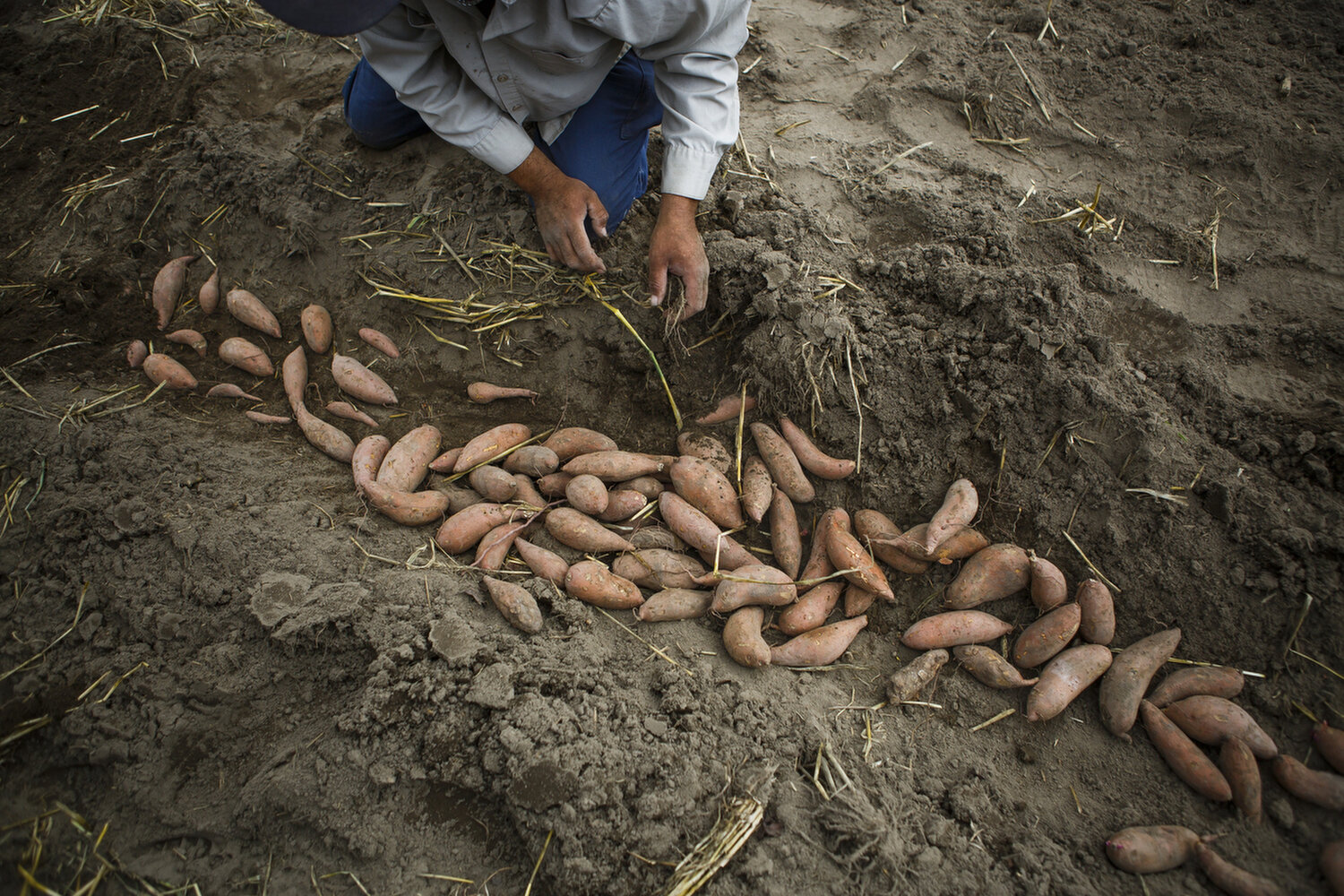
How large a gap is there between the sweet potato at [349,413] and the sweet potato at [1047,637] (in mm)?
2316

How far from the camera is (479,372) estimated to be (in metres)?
2.52

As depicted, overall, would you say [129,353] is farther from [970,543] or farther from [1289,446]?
[1289,446]

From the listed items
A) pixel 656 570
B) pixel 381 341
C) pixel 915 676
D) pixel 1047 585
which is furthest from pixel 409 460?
pixel 1047 585

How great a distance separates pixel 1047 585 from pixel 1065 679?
0.26 meters

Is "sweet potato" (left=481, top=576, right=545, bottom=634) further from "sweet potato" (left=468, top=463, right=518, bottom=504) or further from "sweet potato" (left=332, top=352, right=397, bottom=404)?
"sweet potato" (left=332, top=352, right=397, bottom=404)

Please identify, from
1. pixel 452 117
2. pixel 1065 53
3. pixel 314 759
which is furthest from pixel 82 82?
pixel 1065 53

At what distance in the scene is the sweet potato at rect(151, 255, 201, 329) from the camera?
2670 millimetres

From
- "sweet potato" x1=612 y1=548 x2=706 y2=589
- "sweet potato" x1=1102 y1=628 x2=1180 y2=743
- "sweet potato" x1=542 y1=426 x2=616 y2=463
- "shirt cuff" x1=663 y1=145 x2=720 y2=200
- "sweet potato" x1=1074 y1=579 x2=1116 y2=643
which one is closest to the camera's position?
"sweet potato" x1=1102 y1=628 x2=1180 y2=743

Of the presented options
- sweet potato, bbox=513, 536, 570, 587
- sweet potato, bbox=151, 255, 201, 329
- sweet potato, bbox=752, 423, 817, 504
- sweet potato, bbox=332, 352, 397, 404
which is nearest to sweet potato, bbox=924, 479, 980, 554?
sweet potato, bbox=752, 423, 817, 504

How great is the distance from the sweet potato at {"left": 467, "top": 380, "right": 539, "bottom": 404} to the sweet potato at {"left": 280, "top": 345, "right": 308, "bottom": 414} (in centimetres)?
66

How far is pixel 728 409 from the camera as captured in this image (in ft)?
7.68

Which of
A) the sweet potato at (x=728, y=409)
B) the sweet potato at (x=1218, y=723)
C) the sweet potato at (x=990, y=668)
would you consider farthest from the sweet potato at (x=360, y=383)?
the sweet potato at (x=1218, y=723)

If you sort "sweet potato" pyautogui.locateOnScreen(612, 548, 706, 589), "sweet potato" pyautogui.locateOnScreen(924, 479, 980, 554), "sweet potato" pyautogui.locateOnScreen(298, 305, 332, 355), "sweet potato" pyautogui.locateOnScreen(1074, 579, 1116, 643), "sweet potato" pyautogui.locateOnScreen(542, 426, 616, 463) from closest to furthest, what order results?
"sweet potato" pyautogui.locateOnScreen(1074, 579, 1116, 643) < "sweet potato" pyautogui.locateOnScreen(924, 479, 980, 554) < "sweet potato" pyautogui.locateOnScreen(612, 548, 706, 589) < "sweet potato" pyautogui.locateOnScreen(542, 426, 616, 463) < "sweet potato" pyautogui.locateOnScreen(298, 305, 332, 355)

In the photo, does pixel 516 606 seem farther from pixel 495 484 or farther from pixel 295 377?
pixel 295 377
